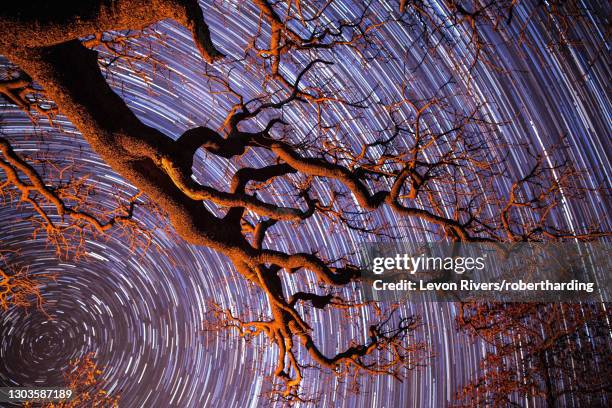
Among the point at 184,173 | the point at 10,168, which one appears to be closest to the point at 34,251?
the point at 10,168

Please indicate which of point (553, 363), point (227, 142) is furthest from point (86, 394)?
point (553, 363)

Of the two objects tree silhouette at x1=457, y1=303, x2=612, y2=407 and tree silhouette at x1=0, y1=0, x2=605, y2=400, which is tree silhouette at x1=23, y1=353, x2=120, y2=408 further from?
tree silhouette at x1=457, y1=303, x2=612, y2=407

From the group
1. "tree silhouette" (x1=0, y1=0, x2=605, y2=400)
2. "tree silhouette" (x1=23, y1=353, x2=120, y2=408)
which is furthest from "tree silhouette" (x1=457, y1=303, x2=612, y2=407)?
"tree silhouette" (x1=23, y1=353, x2=120, y2=408)

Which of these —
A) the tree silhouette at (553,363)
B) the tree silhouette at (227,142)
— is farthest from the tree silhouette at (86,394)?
the tree silhouette at (553,363)

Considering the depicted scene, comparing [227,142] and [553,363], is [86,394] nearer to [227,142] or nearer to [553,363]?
[227,142]

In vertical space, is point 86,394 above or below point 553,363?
below

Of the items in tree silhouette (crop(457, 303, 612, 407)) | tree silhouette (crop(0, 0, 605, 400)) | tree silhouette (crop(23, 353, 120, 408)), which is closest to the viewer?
tree silhouette (crop(0, 0, 605, 400))

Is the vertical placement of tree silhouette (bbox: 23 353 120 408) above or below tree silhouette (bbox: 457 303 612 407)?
below

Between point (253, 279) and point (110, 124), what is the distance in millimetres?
2201

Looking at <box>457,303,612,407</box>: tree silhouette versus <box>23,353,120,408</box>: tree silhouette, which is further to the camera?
<box>23,353,120,408</box>: tree silhouette

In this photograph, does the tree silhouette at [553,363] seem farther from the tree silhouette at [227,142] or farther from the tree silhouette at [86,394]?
the tree silhouette at [86,394]

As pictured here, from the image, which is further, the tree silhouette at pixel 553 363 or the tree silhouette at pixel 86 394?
the tree silhouette at pixel 86 394

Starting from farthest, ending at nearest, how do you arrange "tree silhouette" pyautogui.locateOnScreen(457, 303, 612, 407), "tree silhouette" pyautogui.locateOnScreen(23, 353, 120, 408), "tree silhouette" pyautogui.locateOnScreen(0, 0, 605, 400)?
"tree silhouette" pyautogui.locateOnScreen(23, 353, 120, 408) < "tree silhouette" pyautogui.locateOnScreen(457, 303, 612, 407) < "tree silhouette" pyautogui.locateOnScreen(0, 0, 605, 400)

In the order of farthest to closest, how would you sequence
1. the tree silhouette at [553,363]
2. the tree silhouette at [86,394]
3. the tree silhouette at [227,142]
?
the tree silhouette at [86,394], the tree silhouette at [553,363], the tree silhouette at [227,142]
